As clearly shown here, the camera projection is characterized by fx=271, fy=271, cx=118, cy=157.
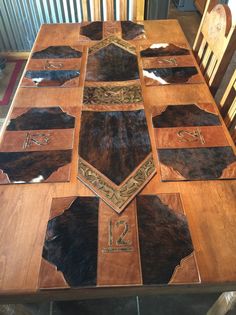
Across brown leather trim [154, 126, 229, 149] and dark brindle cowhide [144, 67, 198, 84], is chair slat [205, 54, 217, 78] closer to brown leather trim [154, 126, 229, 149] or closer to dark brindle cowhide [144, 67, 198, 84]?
dark brindle cowhide [144, 67, 198, 84]

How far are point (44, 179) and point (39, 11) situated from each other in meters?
2.11

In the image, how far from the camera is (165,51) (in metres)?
1.46

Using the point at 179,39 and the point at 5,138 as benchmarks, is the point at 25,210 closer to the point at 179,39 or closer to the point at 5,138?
the point at 5,138

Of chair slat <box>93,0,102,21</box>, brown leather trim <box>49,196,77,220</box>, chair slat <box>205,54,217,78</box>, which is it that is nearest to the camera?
brown leather trim <box>49,196,77,220</box>

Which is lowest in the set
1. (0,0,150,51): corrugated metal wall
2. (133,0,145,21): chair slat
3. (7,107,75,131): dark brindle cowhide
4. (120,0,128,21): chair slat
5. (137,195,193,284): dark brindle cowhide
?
(0,0,150,51): corrugated metal wall

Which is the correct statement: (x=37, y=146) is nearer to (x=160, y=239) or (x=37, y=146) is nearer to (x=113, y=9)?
(x=160, y=239)

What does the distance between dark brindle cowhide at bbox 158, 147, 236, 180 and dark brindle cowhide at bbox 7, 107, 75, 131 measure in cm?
40

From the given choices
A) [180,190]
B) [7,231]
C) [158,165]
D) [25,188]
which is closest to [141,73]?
[158,165]

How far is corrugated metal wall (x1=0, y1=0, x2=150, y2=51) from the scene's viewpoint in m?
2.37

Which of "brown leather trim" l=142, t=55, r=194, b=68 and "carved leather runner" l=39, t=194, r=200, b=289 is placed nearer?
"carved leather runner" l=39, t=194, r=200, b=289

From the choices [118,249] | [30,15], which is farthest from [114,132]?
[30,15]

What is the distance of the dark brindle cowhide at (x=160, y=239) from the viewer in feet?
2.30

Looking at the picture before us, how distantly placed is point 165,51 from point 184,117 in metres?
0.54

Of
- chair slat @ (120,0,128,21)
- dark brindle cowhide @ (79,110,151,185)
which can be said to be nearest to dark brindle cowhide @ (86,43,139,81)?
dark brindle cowhide @ (79,110,151,185)
